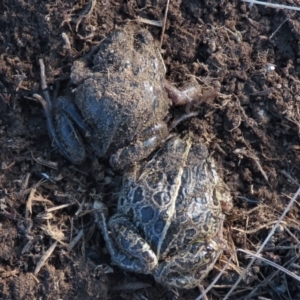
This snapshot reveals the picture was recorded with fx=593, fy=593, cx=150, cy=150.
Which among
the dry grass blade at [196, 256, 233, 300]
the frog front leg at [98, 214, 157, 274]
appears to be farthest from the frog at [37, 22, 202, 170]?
the dry grass blade at [196, 256, 233, 300]

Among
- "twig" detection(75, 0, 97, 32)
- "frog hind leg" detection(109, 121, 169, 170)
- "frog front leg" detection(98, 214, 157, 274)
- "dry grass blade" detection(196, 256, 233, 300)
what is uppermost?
"twig" detection(75, 0, 97, 32)

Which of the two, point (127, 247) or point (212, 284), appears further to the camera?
point (212, 284)

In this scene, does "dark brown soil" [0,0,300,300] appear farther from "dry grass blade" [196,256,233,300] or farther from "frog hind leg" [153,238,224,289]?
"frog hind leg" [153,238,224,289]

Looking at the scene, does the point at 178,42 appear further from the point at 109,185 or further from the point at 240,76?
the point at 109,185

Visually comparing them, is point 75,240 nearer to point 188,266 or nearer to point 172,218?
point 172,218

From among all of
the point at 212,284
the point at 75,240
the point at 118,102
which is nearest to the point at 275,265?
the point at 212,284

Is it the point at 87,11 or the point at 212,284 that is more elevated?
the point at 87,11

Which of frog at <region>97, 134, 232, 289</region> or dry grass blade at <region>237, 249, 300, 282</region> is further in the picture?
dry grass blade at <region>237, 249, 300, 282</region>
